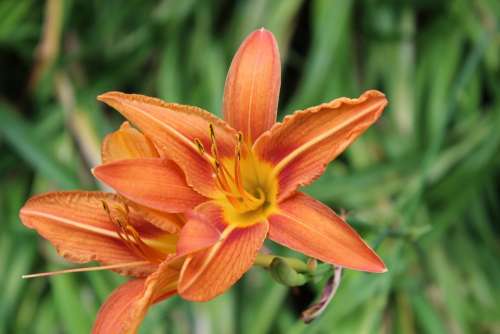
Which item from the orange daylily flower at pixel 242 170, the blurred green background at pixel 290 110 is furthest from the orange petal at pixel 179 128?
the blurred green background at pixel 290 110

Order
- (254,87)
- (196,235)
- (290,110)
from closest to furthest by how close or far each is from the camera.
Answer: (196,235), (254,87), (290,110)

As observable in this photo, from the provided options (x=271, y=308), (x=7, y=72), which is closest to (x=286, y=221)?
(x=271, y=308)

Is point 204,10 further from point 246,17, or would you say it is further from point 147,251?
point 147,251

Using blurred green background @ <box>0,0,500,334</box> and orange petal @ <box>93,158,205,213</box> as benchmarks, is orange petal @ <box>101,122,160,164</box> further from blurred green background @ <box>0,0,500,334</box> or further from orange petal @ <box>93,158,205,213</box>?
blurred green background @ <box>0,0,500,334</box>

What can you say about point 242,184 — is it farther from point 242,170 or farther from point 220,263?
point 220,263

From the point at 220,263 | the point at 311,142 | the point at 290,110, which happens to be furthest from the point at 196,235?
the point at 290,110
